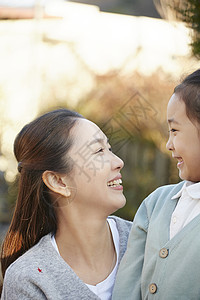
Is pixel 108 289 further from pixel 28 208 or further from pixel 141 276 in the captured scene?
pixel 28 208

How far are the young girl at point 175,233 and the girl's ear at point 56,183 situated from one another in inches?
12.6

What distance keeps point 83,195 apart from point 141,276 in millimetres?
388

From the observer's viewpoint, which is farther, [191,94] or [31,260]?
[31,260]

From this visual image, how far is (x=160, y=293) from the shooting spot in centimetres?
155

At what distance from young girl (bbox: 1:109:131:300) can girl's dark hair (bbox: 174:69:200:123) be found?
0.37m

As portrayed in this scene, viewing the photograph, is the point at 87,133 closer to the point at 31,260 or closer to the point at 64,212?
the point at 64,212

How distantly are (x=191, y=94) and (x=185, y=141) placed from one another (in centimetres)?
18

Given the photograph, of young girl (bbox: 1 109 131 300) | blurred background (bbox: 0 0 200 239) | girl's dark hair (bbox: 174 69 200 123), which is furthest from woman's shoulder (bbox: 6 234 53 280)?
blurred background (bbox: 0 0 200 239)

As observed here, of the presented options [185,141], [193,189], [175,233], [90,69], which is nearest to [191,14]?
[185,141]

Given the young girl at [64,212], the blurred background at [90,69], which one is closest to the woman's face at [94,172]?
the young girl at [64,212]

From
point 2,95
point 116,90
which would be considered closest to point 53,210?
point 116,90

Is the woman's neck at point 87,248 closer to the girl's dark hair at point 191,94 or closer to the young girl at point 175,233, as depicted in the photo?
the young girl at point 175,233

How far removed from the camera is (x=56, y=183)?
188 cm

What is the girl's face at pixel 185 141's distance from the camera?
1618 millimetres
